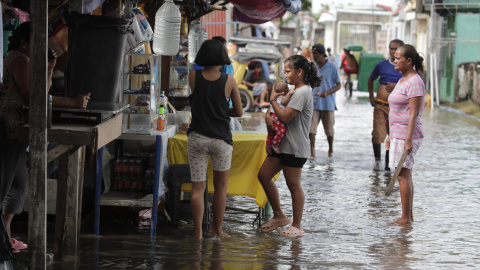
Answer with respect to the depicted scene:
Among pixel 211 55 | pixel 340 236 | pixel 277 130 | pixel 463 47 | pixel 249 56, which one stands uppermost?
pixel 463 47

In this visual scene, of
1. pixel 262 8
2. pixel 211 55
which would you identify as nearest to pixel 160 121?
pixel 211 55

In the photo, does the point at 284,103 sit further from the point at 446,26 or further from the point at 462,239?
the point at 446,26

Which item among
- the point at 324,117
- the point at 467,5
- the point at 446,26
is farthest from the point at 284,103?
the point at 446,26

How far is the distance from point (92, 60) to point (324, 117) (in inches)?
289

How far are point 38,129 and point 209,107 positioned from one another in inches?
86.7

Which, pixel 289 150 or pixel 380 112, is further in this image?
pixel 380 112

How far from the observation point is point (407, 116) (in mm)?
7785

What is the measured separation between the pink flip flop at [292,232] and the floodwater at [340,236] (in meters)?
0.10

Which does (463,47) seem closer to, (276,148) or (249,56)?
(249,56)

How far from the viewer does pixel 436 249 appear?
699cm

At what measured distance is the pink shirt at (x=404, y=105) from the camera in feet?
25.2

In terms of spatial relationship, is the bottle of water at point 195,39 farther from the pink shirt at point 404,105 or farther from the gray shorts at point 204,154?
the gray shorts at point 204,154

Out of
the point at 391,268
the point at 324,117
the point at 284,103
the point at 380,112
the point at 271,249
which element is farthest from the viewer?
the point at 324,117

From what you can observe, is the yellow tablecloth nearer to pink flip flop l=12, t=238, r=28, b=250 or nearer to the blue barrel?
pink flip flop l=12, t=238, r=28, b=250
